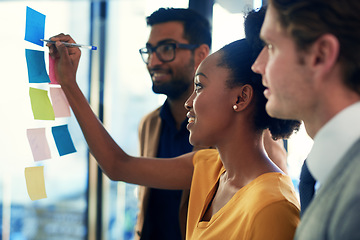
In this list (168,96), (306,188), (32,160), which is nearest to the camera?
(306,188)

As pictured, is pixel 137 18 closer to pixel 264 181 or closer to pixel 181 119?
pixel 181 119

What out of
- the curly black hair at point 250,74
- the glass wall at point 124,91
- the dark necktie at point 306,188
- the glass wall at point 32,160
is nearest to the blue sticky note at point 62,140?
the curly black hair at point 250,74

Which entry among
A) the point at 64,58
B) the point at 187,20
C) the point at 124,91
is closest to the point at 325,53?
the point at 64,58

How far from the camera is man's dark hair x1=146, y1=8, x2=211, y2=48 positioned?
197 centimetres

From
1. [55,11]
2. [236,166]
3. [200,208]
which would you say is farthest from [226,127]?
[55,11]

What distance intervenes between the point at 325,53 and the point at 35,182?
88 centimetres

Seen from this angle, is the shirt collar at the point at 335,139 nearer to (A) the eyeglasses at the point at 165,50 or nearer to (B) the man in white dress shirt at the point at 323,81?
(B) the man in white dress shirt at the point at 323,81

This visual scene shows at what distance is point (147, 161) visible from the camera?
4.78 feet

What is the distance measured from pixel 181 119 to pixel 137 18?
1.79 m

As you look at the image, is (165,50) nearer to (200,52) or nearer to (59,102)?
(200,52)

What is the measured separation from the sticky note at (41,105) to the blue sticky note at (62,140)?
0.07 m

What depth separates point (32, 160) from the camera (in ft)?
8.84

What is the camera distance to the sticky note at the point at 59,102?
1208mm

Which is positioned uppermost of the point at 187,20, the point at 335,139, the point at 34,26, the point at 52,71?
the point at 187,20
